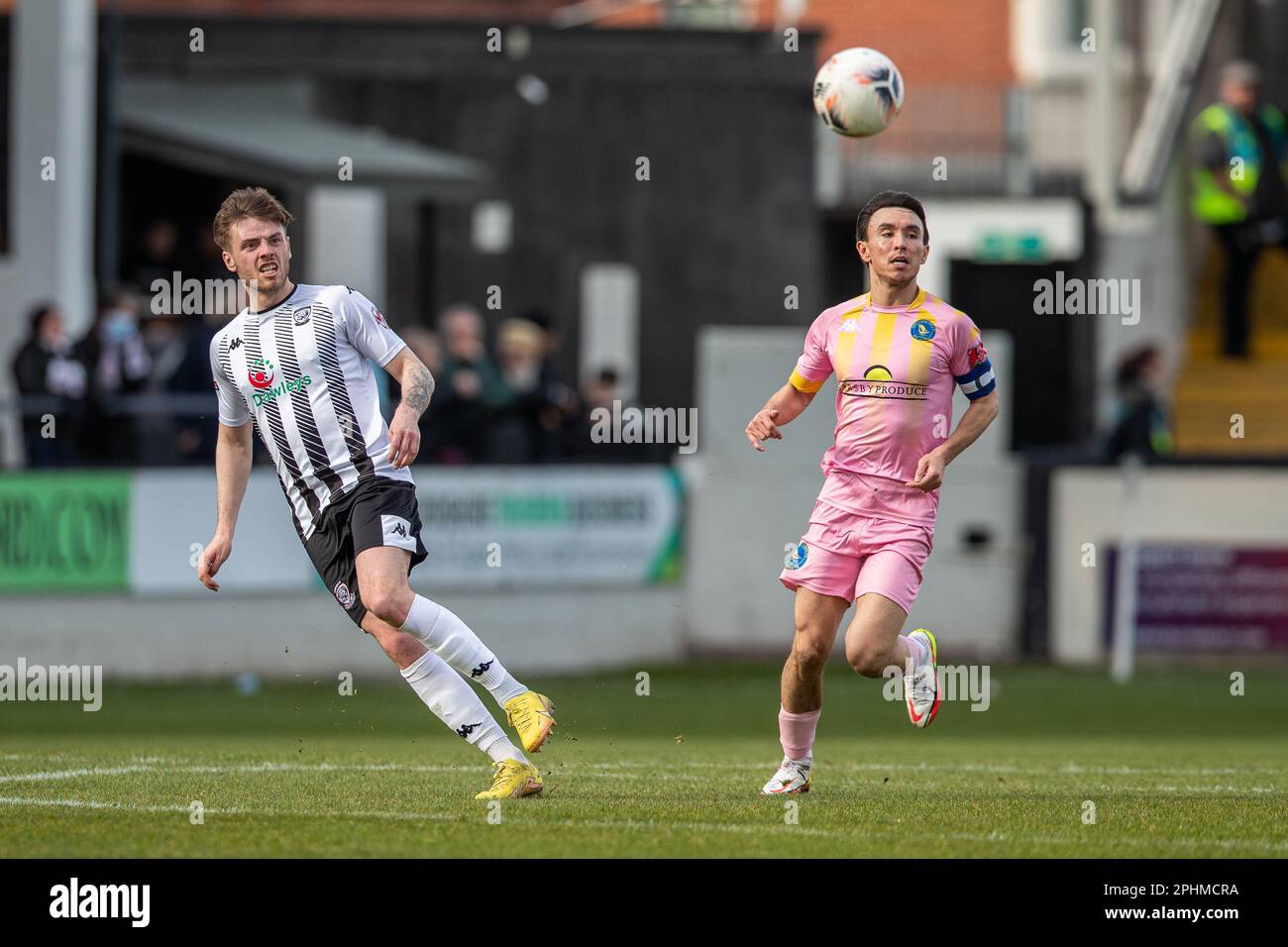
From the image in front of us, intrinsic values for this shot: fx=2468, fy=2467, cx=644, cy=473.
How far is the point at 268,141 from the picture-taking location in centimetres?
2650

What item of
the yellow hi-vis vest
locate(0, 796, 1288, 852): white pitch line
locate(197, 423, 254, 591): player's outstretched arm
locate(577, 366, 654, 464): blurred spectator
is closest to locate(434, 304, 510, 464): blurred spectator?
locate(577, 366, 654, 464): blurred spectator

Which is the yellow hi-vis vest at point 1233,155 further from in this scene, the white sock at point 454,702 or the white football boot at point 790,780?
the white sock at point 454,702

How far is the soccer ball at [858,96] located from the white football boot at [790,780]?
2.74 metres

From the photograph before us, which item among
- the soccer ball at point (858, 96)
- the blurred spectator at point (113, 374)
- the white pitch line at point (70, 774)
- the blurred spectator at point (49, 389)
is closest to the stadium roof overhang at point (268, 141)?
the blurred spectator at point (113, 374)

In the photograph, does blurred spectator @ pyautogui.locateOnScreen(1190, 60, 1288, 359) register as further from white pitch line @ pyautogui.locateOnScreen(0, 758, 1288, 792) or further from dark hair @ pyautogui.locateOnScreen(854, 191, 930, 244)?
dark hair @ pyautogui.locateOnScreen(854, 191, 930, 244)

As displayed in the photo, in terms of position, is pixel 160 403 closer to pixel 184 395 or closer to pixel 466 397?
pixel 184 395

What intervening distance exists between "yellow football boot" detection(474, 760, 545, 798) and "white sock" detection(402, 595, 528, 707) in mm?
252

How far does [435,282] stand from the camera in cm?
3175

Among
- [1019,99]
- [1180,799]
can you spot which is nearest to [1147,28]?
[1019,99]

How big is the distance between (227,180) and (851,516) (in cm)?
2011

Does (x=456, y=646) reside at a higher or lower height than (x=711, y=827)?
higher

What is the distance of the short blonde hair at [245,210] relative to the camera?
9.64 m

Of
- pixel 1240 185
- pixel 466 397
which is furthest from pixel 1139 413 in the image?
pixel 466 397

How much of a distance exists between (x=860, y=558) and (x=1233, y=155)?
15.4 metres
